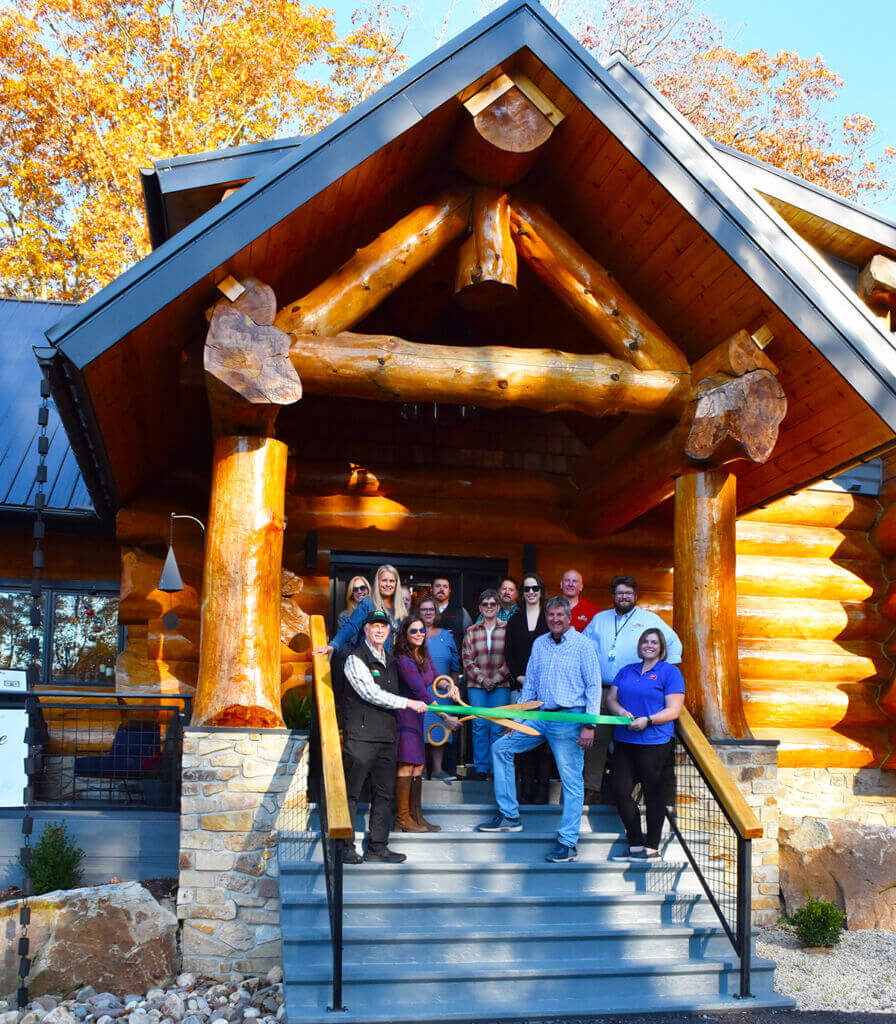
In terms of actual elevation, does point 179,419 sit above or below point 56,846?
above

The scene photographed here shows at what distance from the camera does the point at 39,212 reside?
69.9ft

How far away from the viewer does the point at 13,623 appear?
10953 mm

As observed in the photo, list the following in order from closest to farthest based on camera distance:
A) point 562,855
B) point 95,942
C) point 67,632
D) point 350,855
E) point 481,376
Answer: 1. point 350,855
2. point 562,855
3. point 95,942
4. point 481,376
5. point 67,632

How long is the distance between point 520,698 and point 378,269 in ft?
10.6

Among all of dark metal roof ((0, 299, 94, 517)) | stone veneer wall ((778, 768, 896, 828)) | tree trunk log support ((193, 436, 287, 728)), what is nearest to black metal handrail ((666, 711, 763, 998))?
tree trunk log support ((193, 436, 287, 728))

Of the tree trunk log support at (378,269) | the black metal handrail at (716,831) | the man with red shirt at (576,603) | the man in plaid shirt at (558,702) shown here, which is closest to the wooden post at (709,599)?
the black metal handrail at (716,831)

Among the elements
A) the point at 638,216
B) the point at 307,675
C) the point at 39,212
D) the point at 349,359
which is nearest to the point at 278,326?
the point at 349,359

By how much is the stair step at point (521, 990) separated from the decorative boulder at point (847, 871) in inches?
98.1

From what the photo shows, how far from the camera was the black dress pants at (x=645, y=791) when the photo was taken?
6.66 m

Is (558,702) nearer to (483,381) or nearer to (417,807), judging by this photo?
(417,807)

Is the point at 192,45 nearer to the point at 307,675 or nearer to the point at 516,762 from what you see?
the point at 307,675

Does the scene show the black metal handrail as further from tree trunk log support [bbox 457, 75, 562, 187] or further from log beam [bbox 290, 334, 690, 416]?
tree trunk log support [bbox 457, 75, 562, 187]

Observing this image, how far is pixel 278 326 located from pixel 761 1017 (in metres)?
5.28

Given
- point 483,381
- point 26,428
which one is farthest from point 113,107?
point 483,381
